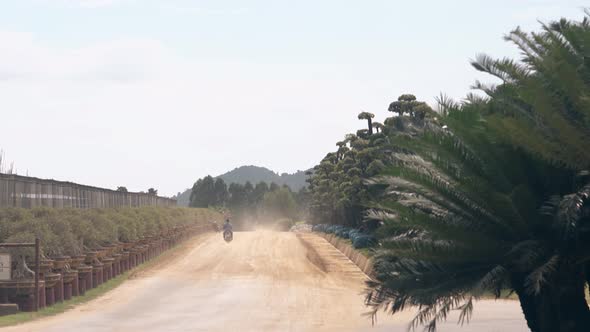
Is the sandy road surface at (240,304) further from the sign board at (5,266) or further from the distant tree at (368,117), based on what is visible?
the distant tree at (368,117)

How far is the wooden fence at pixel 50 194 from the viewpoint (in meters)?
36.3

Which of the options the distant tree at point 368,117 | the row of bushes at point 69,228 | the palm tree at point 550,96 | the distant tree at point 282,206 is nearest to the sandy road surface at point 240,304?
the row of bushes at point 69,228

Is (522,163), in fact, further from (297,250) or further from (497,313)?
(297,250)

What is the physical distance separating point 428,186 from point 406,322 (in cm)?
1141

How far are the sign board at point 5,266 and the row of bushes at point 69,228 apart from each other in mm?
2223

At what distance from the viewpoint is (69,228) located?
114ft

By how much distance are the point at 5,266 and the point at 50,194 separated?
50.5ft

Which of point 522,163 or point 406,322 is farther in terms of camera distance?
point 406,322

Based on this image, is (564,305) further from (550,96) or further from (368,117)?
(368,117)

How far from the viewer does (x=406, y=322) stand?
2630 cm

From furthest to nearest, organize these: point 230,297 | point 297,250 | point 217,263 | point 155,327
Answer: point 297,250 → point 217,263 → point 230,297 → point 155,327

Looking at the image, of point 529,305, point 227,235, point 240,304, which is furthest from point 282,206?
point 529,305

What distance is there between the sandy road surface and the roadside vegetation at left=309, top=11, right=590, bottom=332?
3.19m

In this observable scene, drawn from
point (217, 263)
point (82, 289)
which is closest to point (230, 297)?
point (82, 289)
